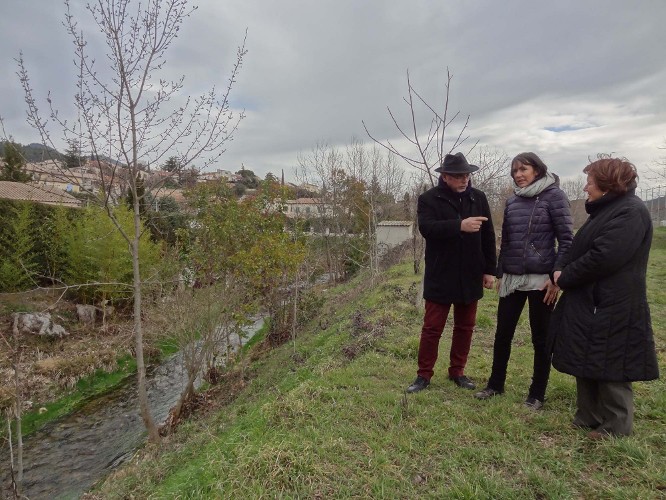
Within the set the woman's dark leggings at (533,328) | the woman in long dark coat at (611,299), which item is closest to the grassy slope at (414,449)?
the woman's dark leggings at (533,328)

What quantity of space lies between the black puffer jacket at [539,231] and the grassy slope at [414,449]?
109 centimetres

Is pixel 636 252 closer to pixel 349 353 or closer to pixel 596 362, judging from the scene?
pixel 596 362

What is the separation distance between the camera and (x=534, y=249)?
2926 mm

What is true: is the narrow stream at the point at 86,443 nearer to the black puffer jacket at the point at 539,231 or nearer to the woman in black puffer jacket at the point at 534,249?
the woman in black puffer jacket at the point at 534,249

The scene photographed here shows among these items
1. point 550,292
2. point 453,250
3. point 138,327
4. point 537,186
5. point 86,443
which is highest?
point 537,186

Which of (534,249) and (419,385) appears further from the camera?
(419,385)

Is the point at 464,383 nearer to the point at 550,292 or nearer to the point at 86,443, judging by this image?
the point at 550,292

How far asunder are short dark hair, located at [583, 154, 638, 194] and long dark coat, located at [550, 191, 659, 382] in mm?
54

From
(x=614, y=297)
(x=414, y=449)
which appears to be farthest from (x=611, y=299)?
(x=414, y=449)

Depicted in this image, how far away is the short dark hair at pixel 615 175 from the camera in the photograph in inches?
93.4

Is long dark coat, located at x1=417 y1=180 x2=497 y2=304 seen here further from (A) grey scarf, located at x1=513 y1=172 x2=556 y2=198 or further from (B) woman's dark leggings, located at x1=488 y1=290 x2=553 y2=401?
(A) grey scarf, located at x1=513 y1=172 x2=556 y2=198

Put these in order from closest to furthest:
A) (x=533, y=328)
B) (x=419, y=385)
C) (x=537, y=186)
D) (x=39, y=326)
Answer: (x=537, y=186), (x=533, y=328), (x=419, y=385), (x=39, y=326)

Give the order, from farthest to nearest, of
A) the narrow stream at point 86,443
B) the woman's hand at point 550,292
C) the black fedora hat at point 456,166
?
the narrow stream at point 86,443, the black fedora hat at point 456,166, the woman's hand at point 550,292

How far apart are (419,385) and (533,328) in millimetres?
1037
